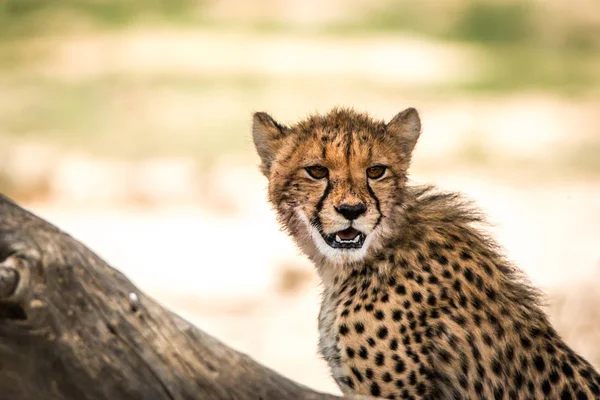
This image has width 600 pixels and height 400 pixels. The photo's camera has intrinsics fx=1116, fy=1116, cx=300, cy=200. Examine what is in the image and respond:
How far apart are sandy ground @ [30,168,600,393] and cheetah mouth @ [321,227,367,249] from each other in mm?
2971

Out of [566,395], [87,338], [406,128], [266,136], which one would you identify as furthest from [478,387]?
[87,338]

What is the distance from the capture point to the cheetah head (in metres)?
2.72

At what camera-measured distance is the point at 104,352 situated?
2109 millimetres

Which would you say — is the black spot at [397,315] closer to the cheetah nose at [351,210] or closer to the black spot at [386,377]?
the black spot at [386,377]

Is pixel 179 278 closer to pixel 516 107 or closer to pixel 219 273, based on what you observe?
pixel 219 273

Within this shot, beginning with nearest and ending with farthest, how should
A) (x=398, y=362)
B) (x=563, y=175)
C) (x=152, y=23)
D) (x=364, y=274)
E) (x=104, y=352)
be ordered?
(x=104, y=352)
(x=398, y=362)
(x=364, y=274)
(x=563, y=175)
(x=152, y=23)

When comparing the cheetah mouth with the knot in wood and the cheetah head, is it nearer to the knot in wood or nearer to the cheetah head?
the cheetah head

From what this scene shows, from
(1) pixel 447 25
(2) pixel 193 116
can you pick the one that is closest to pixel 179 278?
(2) pixel 193 116

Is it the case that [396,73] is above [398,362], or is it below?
above

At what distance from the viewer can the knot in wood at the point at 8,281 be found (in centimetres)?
193

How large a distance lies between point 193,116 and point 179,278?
3.98 feet

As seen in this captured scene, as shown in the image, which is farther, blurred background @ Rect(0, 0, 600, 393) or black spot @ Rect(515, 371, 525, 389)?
blurred background @ Rect(0, 0, 600, 393)

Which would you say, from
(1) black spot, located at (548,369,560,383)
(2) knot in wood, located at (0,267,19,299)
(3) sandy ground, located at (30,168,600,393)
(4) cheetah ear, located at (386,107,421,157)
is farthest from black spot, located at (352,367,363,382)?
(3) sandy ground, located at (30,168,600,393)

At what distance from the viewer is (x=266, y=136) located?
118 inches
